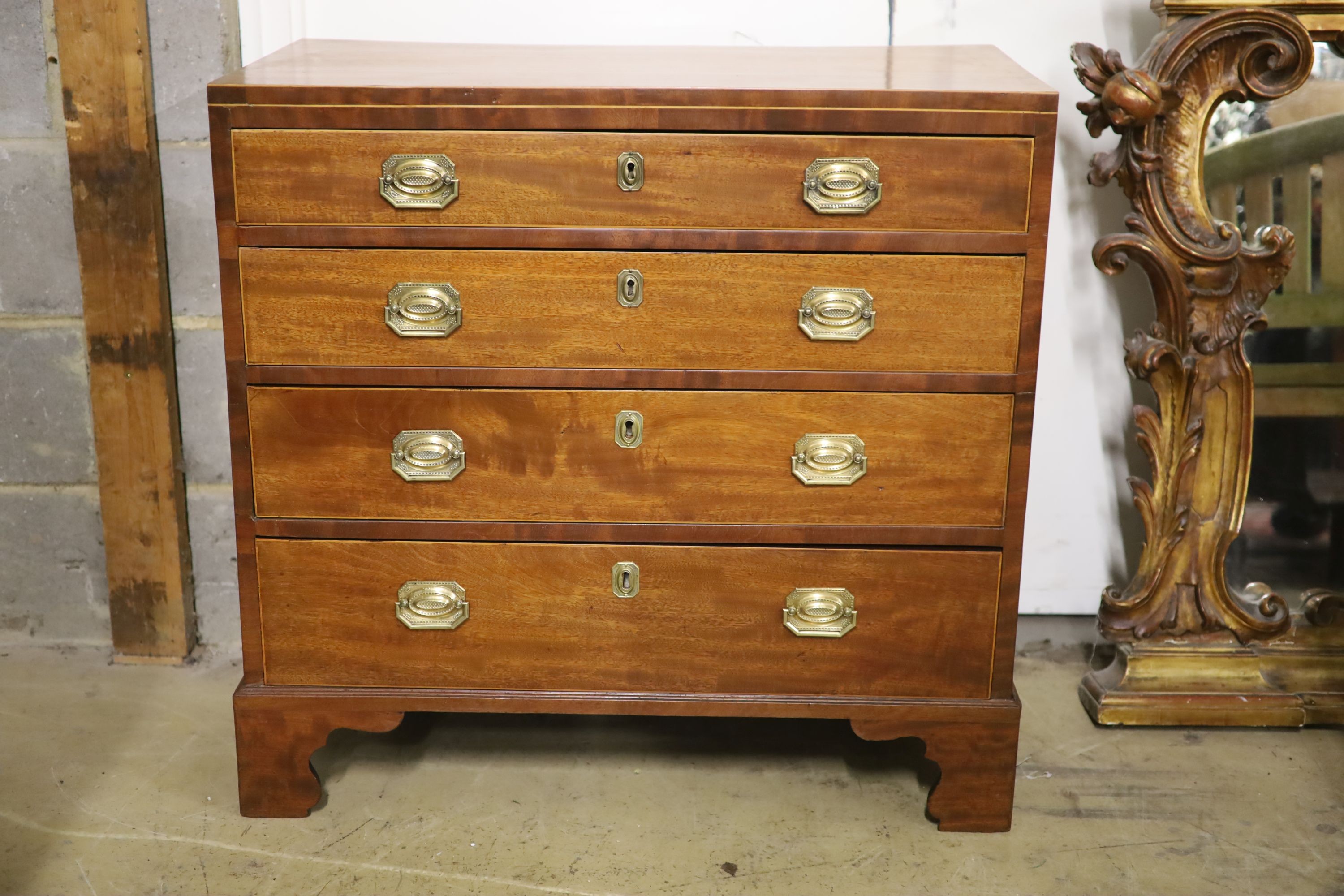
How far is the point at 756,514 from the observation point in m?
1.88

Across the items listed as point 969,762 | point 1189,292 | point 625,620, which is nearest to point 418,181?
point 625,620

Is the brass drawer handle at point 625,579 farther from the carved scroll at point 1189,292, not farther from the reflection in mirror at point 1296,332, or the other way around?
the reflection in mirror at point 1296,332

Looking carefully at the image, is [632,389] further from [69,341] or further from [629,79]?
[69,341]

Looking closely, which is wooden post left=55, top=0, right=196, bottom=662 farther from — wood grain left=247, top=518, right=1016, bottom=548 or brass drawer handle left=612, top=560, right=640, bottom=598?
brass drawer handle left=612, top=560, right=640, bottom=598

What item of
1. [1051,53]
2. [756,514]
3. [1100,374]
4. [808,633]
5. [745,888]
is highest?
[1051,53]

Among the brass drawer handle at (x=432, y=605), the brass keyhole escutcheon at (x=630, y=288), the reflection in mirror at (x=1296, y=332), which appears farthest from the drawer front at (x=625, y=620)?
the reflection in mirror at (x=1296, y=332)

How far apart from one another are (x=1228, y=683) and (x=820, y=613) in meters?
0.93

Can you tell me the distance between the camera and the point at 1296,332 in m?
2.30

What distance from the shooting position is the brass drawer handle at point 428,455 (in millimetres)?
1837

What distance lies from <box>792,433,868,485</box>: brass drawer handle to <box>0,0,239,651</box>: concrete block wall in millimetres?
1218

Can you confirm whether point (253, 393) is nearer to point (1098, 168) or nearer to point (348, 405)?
point (348, 405)

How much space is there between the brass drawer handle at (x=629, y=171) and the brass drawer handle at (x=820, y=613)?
643 mm

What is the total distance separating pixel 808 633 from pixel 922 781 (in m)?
0.44

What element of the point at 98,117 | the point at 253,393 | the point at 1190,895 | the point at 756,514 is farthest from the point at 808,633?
the point at 98,117
